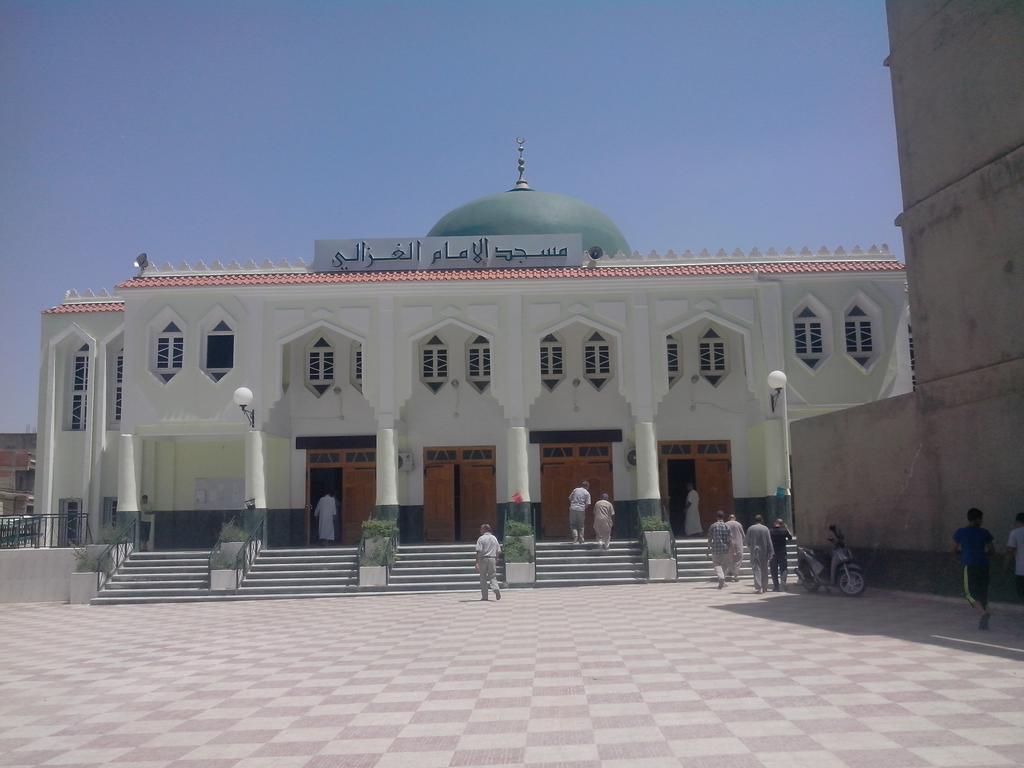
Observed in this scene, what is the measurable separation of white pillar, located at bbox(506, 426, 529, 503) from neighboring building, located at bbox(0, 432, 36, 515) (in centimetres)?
2332

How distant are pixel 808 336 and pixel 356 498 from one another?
11.7 m

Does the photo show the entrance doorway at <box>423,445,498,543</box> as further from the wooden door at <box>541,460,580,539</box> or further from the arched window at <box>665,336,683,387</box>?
the arched window at <box>665,336,683,387</box>

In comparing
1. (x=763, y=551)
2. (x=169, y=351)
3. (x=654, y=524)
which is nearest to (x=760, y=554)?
(x=763, y=551)

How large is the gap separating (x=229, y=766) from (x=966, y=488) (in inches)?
391

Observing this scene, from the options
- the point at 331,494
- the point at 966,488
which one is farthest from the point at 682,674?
the point at 331,494

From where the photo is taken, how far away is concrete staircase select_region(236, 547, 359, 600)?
18.1 metres

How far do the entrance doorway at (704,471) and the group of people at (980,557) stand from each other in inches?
466

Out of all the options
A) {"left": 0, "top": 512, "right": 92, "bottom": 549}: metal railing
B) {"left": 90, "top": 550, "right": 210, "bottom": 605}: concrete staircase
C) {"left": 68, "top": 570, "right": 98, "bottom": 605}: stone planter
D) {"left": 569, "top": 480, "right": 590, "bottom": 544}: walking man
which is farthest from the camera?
{"left": 0, "top": 512, "right": 92, "bottom": 549}: metal railing

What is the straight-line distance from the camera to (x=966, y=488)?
11.7m

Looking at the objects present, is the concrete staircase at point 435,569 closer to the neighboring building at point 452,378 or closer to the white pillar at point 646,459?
the neighboring building at point 452,378

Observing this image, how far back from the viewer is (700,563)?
18875 mm

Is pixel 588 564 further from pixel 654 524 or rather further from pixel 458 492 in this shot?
pixel 458 492

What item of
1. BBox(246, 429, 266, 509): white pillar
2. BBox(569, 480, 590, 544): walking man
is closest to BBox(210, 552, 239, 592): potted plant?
BBox(246, 429, 266, 509): white pillar

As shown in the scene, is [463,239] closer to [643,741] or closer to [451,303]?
[451,303]
